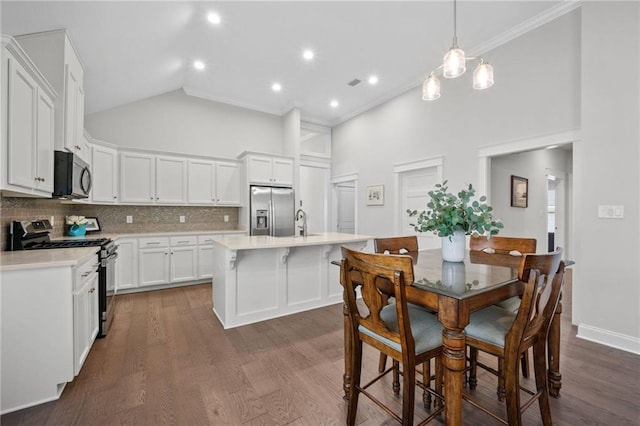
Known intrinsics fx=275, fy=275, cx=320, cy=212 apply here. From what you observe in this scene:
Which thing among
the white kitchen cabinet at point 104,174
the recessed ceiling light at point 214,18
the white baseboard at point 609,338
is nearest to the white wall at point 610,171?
the white baseboard at point 609,338

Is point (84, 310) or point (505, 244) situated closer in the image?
point (84, 310)

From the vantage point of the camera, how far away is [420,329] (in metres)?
1.44

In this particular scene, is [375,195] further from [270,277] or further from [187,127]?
[187,127]

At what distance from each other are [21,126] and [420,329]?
9.65ft

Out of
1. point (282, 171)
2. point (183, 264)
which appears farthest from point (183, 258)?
point (282, 171)

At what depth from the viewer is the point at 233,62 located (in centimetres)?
412

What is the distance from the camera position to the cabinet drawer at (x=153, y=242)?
4.14 m

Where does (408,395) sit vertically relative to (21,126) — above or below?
below

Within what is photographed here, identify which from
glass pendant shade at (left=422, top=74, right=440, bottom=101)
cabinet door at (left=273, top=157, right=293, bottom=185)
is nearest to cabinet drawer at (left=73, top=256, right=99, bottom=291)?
glass pendant shade at (left=422, top=74, right=440, bottom=101)

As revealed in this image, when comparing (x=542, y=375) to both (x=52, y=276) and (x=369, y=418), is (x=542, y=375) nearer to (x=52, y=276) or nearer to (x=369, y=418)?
Result: (x=369, y=418)

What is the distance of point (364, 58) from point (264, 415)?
14.0 feet

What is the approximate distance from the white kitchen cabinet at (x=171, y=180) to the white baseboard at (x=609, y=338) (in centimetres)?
547

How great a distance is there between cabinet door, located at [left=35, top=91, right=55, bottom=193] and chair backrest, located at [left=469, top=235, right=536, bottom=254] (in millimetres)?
3568

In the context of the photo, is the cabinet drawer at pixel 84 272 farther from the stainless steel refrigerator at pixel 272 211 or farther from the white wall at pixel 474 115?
the white wall at pixel 474 115
